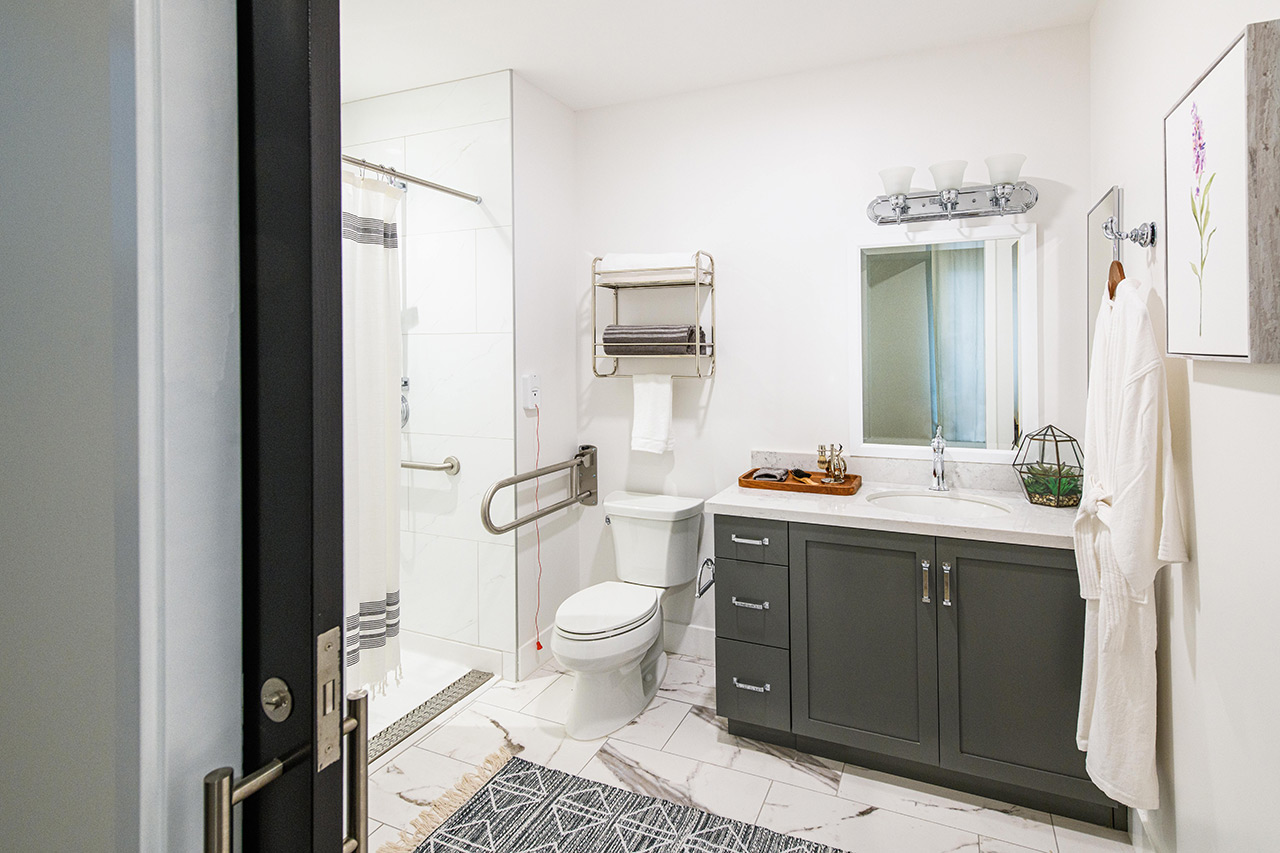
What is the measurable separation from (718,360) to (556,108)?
1365 millimetres

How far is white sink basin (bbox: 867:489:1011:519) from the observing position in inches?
93.7

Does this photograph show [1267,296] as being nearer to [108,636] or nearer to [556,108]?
[108,636]

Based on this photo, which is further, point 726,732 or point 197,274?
point 726,732

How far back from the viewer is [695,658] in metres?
3.07

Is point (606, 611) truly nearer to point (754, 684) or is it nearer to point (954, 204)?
point (754, 684)

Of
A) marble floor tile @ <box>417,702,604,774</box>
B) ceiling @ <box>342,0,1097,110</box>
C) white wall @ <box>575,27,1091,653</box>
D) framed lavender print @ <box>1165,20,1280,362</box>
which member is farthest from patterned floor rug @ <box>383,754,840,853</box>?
ceiling @ <box>342,0,1097,110</box>

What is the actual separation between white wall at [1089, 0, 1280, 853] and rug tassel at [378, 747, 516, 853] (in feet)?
6.07

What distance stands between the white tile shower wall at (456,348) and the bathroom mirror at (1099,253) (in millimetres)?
2080

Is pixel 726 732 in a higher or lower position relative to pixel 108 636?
lower

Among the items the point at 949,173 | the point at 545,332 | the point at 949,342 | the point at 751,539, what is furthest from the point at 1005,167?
the point at 545,332

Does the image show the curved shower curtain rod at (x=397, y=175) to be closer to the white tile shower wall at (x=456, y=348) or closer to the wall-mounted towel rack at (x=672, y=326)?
the white tile shower wall at (x=456, y=348)

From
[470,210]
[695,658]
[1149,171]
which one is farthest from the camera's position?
[695,658]

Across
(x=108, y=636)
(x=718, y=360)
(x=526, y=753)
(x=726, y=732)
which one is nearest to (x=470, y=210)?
(x=718, y=360)

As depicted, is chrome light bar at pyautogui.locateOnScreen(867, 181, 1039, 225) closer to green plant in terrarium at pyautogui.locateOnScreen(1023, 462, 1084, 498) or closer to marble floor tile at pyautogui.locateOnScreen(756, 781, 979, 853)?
green plant in terrarium at pyautogui.locateOnScreen(1023, 462, 1084, 498)
